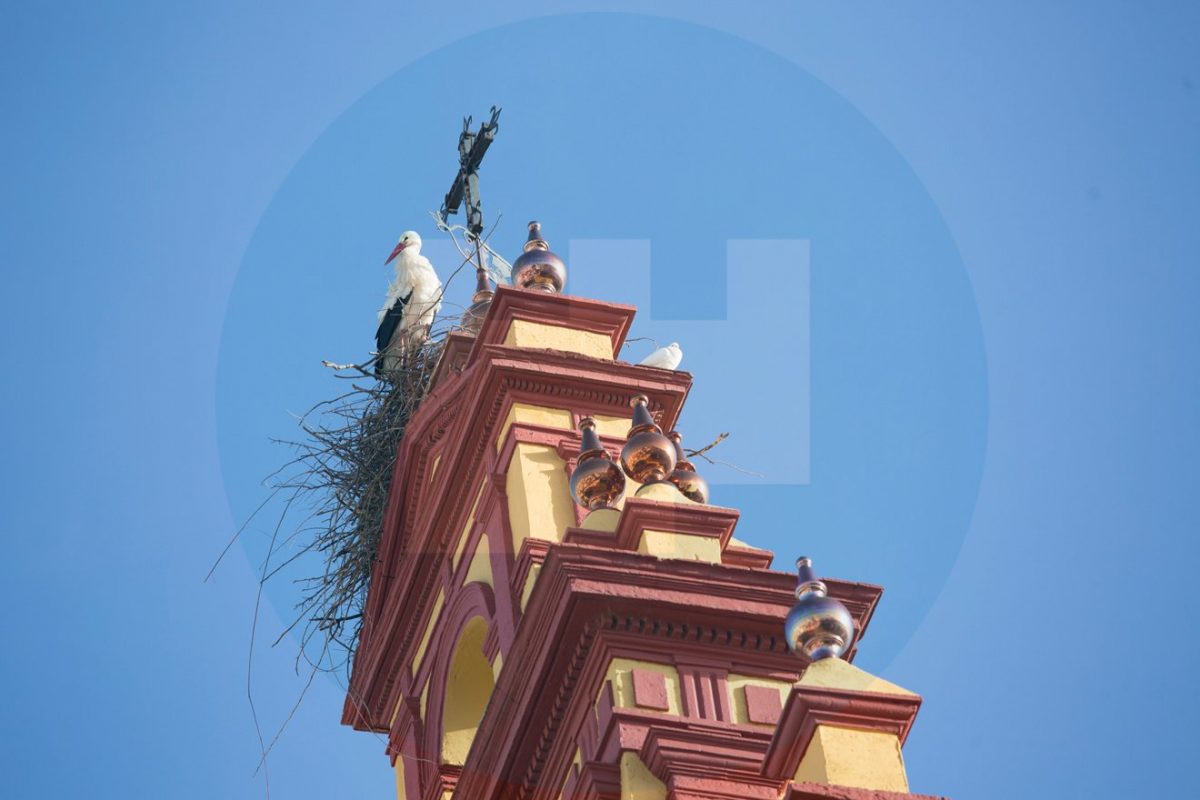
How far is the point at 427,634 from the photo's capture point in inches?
535

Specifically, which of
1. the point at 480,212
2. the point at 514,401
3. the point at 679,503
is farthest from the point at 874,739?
the point at 480,212

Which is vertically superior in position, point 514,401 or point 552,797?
point 514,401

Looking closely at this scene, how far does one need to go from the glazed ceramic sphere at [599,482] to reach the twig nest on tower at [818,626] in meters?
2.06

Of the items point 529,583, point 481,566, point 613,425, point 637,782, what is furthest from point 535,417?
point 637,782

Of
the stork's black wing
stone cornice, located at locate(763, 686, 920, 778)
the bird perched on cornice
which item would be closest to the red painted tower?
stone cornice, located at locate(763, 686, 920, 778)

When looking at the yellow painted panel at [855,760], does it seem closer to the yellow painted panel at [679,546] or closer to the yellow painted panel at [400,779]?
the yellow painted panel at [679,546]

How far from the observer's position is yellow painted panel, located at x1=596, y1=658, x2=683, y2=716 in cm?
1025

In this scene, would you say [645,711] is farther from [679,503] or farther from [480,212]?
[480,212]

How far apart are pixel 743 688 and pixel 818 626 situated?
1133 millimetres

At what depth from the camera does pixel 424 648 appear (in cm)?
1362

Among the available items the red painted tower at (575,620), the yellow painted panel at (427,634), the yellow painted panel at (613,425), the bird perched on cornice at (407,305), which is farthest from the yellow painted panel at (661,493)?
the bird perched on cornice at (407,305)

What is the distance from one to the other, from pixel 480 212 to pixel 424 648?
12.9 feet

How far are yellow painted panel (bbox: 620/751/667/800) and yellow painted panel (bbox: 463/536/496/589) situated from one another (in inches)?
101

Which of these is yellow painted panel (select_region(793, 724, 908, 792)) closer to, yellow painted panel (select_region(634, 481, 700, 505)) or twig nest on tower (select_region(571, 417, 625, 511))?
yellow painted panel (select_region(634, 481, 700, 505))
